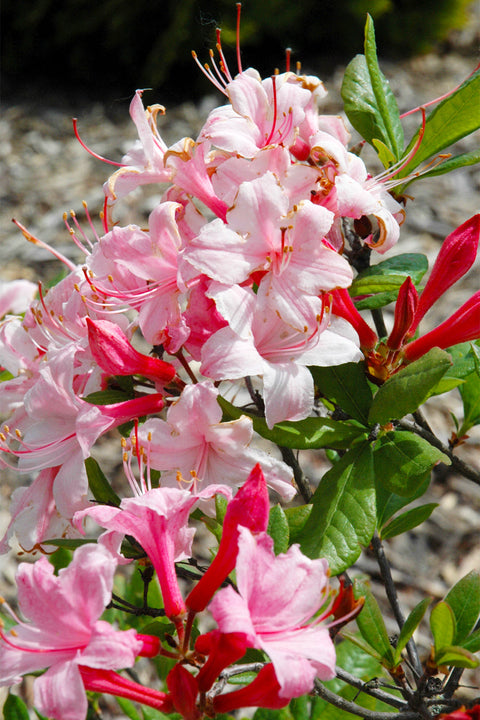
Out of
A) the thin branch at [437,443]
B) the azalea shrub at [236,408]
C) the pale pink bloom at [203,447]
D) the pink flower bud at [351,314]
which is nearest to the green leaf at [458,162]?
the azalea shrub at [236,408]

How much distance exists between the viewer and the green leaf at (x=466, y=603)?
3.05 feet

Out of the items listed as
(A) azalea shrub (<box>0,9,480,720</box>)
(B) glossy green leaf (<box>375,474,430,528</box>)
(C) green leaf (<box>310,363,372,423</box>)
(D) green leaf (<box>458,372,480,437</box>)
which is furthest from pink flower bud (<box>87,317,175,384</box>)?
(D) green leaf (<box>458,372,480,437</box>)

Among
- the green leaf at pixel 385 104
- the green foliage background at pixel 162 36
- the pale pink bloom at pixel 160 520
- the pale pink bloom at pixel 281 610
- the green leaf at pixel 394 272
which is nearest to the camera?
the pale pink bloom at pixel 281 610

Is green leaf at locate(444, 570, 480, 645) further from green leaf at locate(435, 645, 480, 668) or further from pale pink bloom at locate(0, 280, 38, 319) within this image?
pale pink bloom at locate(0, 280, 38, 319)

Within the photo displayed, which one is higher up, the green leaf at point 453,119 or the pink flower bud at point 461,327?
the green leaf at point 453,119

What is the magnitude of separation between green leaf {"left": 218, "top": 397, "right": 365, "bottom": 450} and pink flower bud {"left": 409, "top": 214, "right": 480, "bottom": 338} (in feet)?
0.49

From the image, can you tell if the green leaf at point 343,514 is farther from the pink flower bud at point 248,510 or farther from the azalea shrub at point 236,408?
the pink flower bud at point 248,510

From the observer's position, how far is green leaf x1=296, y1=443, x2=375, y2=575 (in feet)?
2.66

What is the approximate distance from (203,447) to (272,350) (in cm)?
13

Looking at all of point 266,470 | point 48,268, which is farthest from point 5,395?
point 48,268

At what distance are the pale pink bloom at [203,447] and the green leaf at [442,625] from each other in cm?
21

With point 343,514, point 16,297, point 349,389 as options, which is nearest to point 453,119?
point 349,389

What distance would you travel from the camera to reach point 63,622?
0.66 meters

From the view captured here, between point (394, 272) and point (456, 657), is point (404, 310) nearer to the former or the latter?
point (394, 272)
